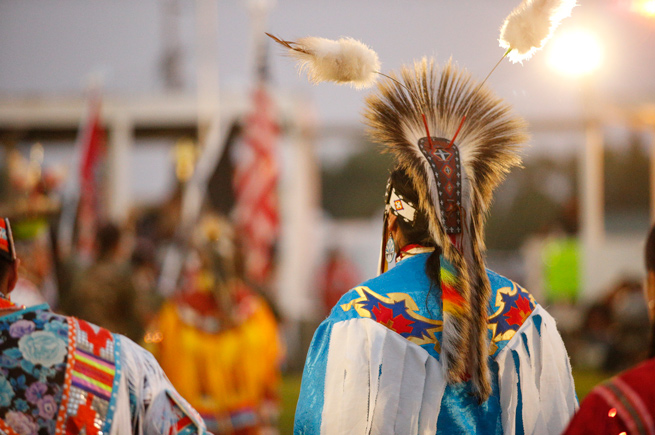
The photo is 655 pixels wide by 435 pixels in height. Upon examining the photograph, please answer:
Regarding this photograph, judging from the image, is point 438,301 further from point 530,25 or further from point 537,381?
point 530,25

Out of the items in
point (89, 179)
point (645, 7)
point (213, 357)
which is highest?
point (645, 7)

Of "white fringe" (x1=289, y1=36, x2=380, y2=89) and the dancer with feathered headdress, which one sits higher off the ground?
"white fringe" (x1=289, y1=36, x2=380, y2=89)

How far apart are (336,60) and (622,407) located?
1.09m

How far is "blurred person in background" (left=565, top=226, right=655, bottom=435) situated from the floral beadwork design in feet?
3.61

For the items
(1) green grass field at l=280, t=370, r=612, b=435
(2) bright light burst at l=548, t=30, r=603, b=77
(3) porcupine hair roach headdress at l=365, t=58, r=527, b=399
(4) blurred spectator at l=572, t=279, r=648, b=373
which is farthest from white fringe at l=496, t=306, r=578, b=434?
(4) blurred spectator at l=572, t=279, r=648, b=373

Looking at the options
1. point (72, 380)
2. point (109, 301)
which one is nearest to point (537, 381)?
point (72, 380)

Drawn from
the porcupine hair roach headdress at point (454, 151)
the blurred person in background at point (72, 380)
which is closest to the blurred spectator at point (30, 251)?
the blurred person in background at point (72, 380)

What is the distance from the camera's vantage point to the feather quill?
6.30 ft

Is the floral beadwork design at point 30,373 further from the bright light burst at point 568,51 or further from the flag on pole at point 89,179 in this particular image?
the flag on pole at point 89,179

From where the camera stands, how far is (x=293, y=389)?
9.51 meters

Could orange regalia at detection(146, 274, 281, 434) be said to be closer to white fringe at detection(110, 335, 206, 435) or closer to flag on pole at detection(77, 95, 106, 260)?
white fringe at detection(110, 335, 206, 435)

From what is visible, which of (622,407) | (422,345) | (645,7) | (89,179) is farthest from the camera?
(89,179)

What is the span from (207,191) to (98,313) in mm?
4444

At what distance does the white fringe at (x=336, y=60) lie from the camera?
192 cm
